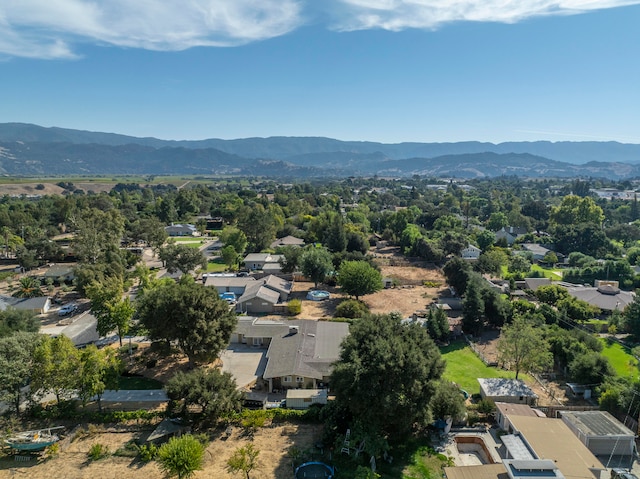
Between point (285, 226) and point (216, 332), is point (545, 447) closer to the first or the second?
point (216, 332)

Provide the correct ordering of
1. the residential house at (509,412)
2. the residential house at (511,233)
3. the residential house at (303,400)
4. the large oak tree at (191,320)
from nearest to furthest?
the residential house at (509,412) → the residential house at (303,400) → the large oak tree at (191,320) → the residential house at (511,233)

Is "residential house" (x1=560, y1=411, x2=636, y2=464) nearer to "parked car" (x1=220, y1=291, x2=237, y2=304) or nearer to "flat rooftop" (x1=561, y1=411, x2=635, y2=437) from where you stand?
"flat rooftop" (x1=561, y1=411, x2=635, y2=437)

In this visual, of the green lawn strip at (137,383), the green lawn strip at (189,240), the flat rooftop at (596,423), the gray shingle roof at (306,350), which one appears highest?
the gray shingle roof at (306,350)

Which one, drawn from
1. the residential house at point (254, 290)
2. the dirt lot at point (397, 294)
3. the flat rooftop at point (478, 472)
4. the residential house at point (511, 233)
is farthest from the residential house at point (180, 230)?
the flat rooftop at point (478, 472)

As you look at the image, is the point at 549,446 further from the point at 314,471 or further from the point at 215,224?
the point at 215,224

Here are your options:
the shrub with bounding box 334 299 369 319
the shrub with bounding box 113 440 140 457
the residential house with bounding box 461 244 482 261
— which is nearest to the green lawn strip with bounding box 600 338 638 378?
the shrub with bounding box 334 299 369 319

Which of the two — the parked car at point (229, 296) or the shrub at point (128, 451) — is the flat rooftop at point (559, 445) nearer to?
the shrub at point (128, 451)

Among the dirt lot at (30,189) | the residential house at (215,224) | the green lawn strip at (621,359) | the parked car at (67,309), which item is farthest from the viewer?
the dirt lot at (30,189)
